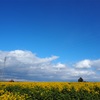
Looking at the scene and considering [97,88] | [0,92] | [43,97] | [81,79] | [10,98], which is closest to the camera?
[10,98]

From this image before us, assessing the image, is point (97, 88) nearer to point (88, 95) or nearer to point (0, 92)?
point (88, 95)

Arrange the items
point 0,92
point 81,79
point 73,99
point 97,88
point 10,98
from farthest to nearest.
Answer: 1. point 81,79
2. point 97,88
3. point 73,99
4. point 0,92
5. point 10,98

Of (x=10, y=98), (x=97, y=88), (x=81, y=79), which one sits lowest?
(x=10, y=98)

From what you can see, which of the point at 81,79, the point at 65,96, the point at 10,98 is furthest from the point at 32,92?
the point at 81,79

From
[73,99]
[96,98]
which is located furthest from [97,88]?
[73,99]

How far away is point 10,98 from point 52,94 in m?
7.98

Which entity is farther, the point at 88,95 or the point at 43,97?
the point at 88,95

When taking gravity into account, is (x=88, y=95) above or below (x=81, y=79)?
below

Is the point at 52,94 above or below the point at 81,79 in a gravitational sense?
below

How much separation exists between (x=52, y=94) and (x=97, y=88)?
7740 millimetres

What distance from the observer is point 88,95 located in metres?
20.0

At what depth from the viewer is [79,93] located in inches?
789

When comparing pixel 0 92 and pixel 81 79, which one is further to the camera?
pixel 81 79

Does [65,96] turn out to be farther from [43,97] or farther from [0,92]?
[0,92]
